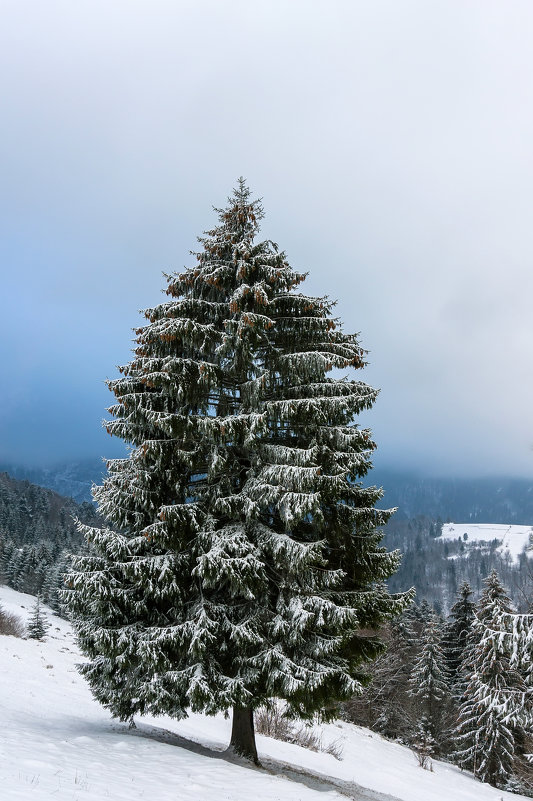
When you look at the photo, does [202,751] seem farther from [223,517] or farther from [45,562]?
[45,562]

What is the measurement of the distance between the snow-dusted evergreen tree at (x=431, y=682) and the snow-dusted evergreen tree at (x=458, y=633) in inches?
75.0

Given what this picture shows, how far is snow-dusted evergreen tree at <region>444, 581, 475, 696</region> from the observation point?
35.2 m

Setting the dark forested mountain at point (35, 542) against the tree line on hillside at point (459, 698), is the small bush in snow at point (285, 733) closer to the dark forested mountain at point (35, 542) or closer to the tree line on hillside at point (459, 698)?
the tree line on hillside at point (459, 698)

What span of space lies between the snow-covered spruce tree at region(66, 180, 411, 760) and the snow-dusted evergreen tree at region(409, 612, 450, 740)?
25.4m

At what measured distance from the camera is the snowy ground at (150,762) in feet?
22.6

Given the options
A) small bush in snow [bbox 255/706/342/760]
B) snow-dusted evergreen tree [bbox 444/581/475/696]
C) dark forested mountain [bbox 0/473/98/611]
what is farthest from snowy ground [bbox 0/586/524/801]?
snow-dusted evergreen tree [bbox 444/581/475/696]

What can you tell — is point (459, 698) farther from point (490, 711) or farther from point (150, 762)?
point (150, 762)

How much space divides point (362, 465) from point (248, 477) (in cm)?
256

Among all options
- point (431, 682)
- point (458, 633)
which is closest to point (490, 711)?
point (431, 682)

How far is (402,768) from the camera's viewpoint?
66.3 feet

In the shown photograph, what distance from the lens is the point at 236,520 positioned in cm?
1062

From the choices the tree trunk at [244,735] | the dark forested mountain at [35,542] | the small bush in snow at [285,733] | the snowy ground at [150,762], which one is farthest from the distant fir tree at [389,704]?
the tree trunk at [244,735]

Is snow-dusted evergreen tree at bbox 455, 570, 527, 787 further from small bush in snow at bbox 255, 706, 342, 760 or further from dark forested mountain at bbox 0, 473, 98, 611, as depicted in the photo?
dark forested mountain at bbox 0, 473, 98, 611

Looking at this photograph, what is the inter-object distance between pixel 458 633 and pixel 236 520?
1276 inches
